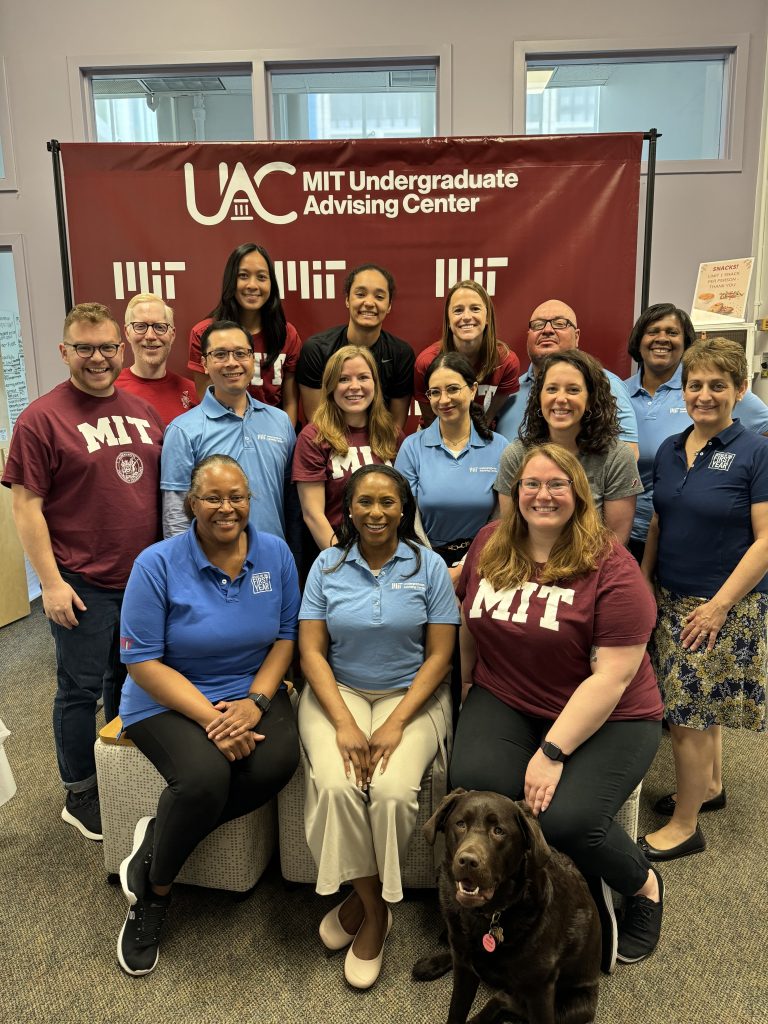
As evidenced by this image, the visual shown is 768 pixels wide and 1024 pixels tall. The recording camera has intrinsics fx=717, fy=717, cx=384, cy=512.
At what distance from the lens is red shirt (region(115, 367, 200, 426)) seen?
2766 millimetres

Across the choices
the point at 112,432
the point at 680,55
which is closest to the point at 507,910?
the point at 112,432

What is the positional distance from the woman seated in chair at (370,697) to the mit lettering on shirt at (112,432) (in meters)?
0.76

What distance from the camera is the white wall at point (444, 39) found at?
440cm

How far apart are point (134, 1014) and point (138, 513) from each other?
137 cm

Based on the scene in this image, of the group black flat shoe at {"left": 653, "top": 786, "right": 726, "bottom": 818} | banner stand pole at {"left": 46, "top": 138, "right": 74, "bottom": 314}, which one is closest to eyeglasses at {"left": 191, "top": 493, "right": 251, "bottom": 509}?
black flat shoe at {"left": 653, "top": 786, "right": 726, "bottom": 818}

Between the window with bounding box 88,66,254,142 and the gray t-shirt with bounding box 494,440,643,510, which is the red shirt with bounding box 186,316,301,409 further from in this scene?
the window with bounding box 88,66,254,142

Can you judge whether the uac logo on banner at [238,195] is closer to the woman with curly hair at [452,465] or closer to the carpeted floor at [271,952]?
the woman with curly hair at [452,465]

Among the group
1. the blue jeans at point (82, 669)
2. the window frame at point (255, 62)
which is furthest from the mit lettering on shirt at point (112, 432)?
the window frame at point (255, 62)

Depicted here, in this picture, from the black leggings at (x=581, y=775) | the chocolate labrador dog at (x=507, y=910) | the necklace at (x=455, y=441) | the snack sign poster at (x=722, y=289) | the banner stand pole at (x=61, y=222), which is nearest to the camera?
the chocolate labrador dog at (x=507, y=910)

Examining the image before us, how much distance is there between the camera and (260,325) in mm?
2998

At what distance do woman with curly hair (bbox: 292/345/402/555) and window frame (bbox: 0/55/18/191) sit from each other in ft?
11.5

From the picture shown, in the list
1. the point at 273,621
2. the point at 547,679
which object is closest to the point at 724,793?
the point at 547,679

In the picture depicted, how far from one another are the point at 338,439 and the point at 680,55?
152 inches

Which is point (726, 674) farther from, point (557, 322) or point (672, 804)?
point (557, 322)
